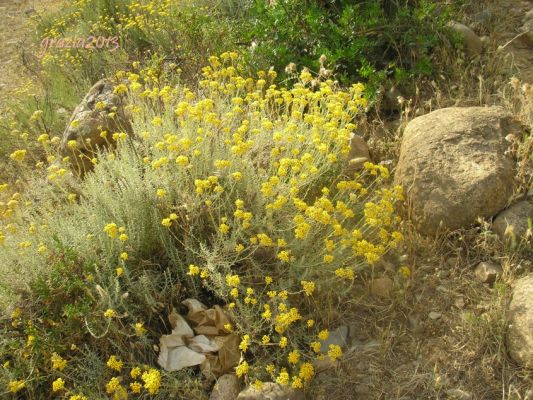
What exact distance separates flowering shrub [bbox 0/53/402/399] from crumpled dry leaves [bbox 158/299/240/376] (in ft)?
0.21

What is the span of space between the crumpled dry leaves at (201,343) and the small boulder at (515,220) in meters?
1.75

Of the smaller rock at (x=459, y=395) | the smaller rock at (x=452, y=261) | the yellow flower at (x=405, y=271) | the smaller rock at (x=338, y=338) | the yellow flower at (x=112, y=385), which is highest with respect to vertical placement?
the yellow flower at (x=112, y=385)

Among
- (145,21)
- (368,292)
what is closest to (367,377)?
(368,292)

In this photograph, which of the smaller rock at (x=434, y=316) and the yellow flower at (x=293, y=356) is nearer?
the yellow flower at (x=293, y=356)

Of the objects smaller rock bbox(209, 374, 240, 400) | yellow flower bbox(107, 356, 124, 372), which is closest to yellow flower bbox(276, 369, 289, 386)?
smaller rock bbox(209, 374, 240, 400)

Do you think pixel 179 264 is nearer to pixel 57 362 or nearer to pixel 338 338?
pixel 57 362

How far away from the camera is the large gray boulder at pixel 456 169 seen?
3195mm

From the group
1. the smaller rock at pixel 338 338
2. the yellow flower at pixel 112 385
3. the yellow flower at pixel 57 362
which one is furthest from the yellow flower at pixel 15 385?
the smaller rock at pixel 338 338

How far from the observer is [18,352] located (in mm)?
2613

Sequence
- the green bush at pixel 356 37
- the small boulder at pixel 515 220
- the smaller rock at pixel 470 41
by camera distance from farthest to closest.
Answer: the smaller rock at pixel 470 41 < the green bush at pixel 356 37 < the small boulder at pixel 515 220

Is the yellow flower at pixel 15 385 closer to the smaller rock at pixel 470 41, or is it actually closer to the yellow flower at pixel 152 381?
the yellow flower at pixel 152 381

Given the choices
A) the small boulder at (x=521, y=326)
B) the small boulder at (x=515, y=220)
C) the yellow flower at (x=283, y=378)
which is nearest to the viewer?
the yellow flower at (x=283, y=378)

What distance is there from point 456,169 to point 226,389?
196 centimetres

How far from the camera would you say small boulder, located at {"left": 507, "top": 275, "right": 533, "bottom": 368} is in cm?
257
